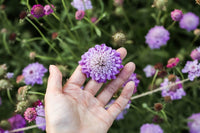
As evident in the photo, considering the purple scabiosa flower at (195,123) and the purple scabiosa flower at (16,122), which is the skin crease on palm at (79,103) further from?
the purple scabiosa flower at (195,123)

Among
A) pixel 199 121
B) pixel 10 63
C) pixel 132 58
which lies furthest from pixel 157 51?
pixel 10 63

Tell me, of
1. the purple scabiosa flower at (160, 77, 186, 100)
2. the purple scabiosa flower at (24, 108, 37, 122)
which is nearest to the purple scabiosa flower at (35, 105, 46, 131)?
the purple scabiosa flower at (24, 108, 37, 122)

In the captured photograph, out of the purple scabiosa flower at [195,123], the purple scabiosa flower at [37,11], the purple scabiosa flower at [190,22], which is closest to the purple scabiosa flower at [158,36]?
the purple scabiosa flower at [190,22]

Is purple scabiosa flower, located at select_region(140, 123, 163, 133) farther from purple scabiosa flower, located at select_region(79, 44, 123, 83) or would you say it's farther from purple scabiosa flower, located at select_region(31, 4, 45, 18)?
purple scabiosa flower, located at select_region(31, 4, 45, 18)

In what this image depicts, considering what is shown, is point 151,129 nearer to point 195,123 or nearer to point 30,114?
point 195,123

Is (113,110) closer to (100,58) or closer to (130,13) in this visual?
(100,58)

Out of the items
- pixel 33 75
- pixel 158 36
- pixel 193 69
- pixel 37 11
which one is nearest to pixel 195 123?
pixel 193 69
